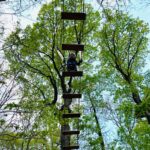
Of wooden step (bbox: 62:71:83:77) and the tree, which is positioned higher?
the tree

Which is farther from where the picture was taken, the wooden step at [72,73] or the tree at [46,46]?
the tree at [46,46]

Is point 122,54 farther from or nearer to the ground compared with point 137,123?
farther from the ground

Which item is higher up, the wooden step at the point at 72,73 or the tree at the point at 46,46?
the tree at the point at 46,46

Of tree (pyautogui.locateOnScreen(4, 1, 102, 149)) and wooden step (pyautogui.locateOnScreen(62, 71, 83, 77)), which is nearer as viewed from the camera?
wooden step (pyautogui.locateOnScreen(62, 71, 83, 77))

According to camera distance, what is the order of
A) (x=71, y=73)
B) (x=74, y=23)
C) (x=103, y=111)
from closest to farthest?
(x=71, y=73), (x=74, y=23), (x=103, y=111)

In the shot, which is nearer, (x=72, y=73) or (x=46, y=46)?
(x=72, y=73)

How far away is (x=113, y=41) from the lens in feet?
58.3

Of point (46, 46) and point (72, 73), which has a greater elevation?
point (46, 46)

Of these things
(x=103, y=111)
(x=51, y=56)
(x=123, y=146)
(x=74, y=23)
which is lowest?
(x=123, y=146)

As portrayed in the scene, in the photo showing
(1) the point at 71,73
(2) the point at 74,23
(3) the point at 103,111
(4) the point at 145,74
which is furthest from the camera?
(3) the point at 103,111

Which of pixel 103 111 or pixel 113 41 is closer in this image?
pixel 113 41

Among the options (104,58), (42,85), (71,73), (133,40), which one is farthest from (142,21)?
(71,73)

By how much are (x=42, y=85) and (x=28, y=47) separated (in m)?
2.28

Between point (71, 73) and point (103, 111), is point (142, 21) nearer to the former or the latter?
point (103, 111)
